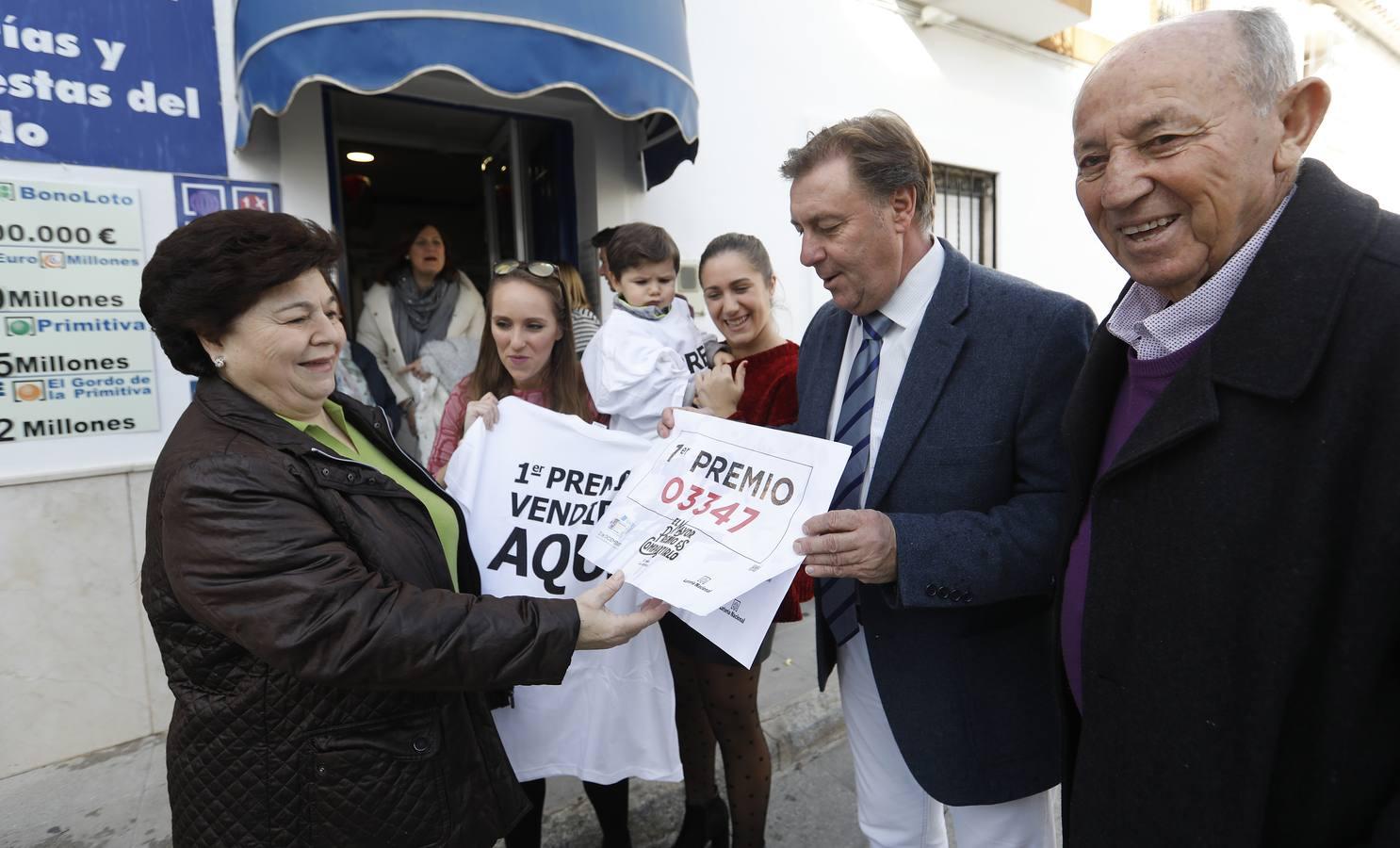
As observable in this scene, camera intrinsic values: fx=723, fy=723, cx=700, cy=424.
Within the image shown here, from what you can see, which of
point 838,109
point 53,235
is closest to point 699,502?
point 53,235

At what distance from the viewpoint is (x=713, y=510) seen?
166cm

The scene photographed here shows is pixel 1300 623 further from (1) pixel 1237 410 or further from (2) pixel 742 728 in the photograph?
(2) pixel 742 728

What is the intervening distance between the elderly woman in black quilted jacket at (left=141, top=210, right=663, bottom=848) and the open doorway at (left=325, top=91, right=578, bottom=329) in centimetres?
282

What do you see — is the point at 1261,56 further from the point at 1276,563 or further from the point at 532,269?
the point at 532,269

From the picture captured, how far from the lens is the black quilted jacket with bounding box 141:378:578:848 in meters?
1.32

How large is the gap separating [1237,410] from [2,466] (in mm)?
4210

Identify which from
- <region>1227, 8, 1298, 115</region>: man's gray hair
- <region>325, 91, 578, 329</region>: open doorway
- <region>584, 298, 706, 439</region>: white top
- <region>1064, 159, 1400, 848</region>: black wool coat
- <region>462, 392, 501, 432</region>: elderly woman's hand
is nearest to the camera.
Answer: <region>1064, 159, 1400, 848</region>: black wool coat

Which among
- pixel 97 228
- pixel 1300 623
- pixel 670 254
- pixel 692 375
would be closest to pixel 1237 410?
pixel 1300 623

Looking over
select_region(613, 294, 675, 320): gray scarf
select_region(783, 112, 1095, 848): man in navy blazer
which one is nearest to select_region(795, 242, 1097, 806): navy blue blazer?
select_region(783, 112, 1095, 848): man in navy blazer

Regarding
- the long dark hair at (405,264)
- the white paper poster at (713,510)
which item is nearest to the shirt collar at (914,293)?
the white paper poster at (713,510)

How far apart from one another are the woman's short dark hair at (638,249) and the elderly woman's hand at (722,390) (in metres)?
0.80

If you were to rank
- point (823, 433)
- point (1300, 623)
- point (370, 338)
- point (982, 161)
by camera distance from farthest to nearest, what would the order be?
point (982, 161) < point (370, 338) < point (823, 433) < point (1300, 623)

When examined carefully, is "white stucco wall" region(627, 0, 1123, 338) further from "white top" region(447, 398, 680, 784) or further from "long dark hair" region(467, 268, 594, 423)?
"white top" region(447, 398, 680, 784)

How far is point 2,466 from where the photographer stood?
304 cm
